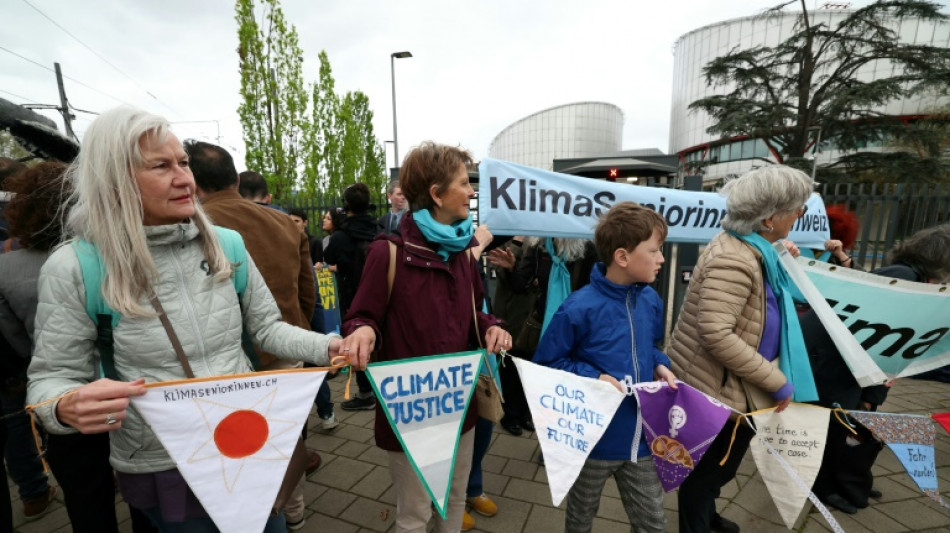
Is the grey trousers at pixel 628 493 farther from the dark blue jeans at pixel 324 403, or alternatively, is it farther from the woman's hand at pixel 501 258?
the dark blue jeans at pixel 324 403

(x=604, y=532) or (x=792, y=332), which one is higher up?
(x=792, y=332)

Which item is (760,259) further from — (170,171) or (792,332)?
(170,171)

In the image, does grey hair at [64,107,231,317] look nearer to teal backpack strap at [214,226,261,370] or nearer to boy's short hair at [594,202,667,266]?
teal backpack strap at [214,226,261,370]

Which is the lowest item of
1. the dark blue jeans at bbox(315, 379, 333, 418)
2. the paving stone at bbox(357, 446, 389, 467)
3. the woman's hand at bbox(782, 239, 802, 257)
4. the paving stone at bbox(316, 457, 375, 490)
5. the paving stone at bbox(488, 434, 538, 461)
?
the paving stone at bbox(488, 434, 538, 461)

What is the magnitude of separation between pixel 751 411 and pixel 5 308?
3.55m

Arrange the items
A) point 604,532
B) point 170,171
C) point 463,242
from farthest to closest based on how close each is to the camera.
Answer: point 604,532
point 463,242
point 170,171

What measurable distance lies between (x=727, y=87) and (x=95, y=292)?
47.5 meters

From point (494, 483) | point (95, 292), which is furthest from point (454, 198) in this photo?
point (494, 483)

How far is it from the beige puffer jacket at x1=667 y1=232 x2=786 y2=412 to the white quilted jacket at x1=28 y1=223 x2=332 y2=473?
5.53 feet

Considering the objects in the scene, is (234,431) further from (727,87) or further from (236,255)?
(727,87)

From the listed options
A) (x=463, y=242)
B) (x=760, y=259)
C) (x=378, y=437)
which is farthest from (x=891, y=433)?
(x=378, y=437)

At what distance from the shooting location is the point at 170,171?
128 cm

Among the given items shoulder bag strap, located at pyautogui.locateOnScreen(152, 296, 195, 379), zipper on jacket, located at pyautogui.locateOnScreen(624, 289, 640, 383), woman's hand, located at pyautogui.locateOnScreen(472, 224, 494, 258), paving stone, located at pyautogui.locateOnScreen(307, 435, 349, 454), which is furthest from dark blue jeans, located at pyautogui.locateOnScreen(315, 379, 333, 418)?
zipper on jacket, located at pyautogui.locateOnScreen(624, 289, 640, 383)

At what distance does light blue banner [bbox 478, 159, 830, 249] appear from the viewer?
2.84 meters
